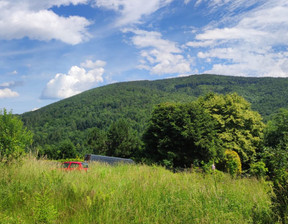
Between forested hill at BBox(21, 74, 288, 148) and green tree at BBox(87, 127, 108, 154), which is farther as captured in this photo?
forested hill at BBox(21, 74, 288, 148)

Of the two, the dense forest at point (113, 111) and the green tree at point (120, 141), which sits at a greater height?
the dense forest at point (113, 111)

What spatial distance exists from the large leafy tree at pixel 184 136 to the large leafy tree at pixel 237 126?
257 centimetres

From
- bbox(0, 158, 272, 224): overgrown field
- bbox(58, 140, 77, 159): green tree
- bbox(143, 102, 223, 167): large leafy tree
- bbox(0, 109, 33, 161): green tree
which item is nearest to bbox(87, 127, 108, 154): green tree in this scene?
bbox(58, 140, 77, 159): green tree

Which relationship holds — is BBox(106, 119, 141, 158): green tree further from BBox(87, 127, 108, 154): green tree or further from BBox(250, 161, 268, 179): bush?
BBox(250, 161, 268, 179): bush

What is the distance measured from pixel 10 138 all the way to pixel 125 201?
4383mm

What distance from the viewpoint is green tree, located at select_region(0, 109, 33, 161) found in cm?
634

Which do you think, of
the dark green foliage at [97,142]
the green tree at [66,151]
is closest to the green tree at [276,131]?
the dark green foliage at [97,142]

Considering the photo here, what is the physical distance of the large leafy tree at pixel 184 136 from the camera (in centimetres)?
1978

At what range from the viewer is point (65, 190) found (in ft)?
15.1

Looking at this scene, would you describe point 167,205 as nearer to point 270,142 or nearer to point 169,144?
point 169,144

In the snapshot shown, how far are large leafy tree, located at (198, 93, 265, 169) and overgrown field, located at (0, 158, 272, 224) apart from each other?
18399mm

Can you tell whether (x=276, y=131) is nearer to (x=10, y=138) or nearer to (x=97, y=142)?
(x=10, y=138)

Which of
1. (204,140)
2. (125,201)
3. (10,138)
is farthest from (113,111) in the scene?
(125,201)

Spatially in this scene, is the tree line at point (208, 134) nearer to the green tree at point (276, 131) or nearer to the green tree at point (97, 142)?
the green tree at point (276, 131)
